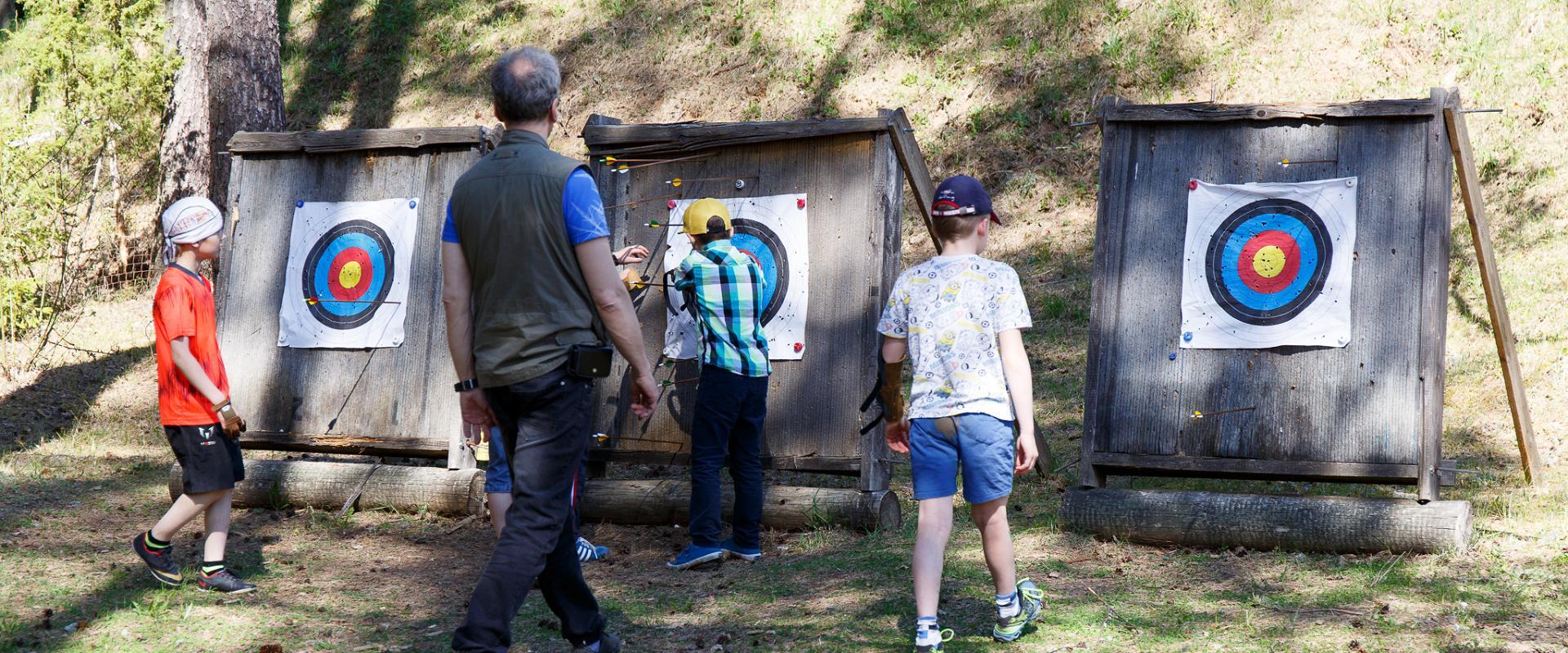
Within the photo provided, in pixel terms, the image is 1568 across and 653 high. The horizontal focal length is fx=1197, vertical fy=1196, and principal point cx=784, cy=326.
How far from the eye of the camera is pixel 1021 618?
12.9ft

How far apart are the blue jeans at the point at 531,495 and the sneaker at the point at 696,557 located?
186cm

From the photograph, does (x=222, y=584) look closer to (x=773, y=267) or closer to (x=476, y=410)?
(x=476, y=410)

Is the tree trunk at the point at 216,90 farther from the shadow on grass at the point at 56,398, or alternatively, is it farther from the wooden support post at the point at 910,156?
the wooden support post at the point at 910,156

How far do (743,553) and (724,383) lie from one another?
30.6 inches

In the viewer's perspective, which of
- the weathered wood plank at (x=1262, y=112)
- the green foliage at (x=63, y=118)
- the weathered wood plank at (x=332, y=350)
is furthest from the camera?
the green foliage at (x=63, y=118)

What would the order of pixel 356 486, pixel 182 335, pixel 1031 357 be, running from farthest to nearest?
pixel 1031 357 → pixel 356 486 → pixel 182 335

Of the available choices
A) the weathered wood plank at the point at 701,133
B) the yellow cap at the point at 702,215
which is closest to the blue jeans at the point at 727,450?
the yellow cap at the point at 702,215

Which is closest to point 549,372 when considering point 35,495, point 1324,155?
point 1324,155

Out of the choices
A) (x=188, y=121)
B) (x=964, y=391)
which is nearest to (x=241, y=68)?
(x=188, y=121)

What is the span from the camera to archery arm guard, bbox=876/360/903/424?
3975 mm

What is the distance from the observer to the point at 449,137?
6555 mm

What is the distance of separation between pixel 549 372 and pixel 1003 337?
1.38 m

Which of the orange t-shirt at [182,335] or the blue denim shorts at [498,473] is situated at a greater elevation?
the orange t-shirt at [182,335]

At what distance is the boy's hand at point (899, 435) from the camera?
3967mm
